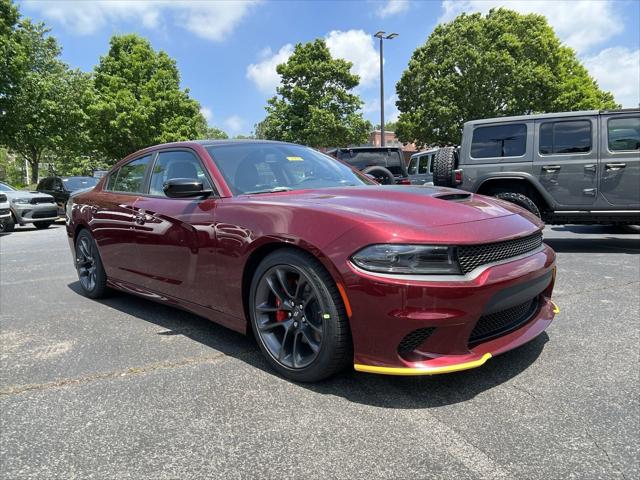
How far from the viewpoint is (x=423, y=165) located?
545 inches

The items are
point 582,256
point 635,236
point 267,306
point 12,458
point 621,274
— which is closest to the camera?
Answer: point 12,458

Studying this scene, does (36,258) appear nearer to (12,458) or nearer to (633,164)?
(12,458)

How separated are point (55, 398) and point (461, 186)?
21.2 feet

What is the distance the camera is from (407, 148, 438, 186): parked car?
43.9 ft

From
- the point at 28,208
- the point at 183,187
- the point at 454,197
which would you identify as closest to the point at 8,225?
the point at 28,208

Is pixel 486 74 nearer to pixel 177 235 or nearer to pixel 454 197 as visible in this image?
pixel 454 197

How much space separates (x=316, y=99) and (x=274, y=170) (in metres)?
26.1

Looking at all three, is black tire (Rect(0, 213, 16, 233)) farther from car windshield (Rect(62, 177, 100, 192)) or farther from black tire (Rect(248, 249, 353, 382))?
black tire (Rect(248, 249, 353, 382))

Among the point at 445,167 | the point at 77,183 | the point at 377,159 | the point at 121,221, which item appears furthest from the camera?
the point at 77,183

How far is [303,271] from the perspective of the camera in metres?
2.57

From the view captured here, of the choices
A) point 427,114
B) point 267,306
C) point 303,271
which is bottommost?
point 267,306

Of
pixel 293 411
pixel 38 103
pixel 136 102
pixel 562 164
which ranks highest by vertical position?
pixel 136 102

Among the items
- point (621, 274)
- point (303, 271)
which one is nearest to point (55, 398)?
point (303, 271)

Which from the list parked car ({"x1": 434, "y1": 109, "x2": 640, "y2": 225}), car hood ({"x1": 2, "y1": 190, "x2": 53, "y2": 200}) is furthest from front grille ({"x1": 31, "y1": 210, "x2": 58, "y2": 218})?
parked car ({"x1": 434, "y1": 109, "x2": 640, "y2": 225})
